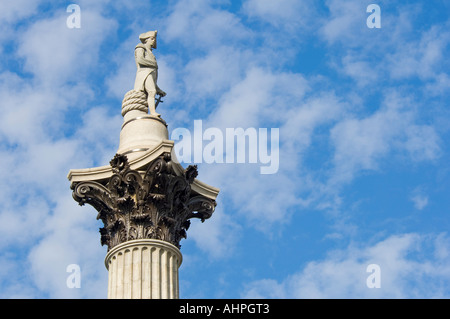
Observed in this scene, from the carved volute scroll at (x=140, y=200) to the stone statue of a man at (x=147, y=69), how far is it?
4101mm

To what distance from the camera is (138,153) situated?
29000 millimetres

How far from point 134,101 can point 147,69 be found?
1.73 m

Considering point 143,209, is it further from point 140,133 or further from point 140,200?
point 140,133

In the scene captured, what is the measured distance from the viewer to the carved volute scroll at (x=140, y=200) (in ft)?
91.5

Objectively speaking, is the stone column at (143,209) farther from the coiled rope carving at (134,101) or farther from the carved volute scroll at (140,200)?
the coiled rope carving at (134,101)

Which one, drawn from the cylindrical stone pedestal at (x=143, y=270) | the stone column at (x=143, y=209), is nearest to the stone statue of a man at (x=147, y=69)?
the stone column at (x=143, y=209)

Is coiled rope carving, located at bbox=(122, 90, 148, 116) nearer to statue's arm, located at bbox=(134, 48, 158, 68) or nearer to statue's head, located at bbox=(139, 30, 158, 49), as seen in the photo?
statue's arm, located at bbox=(134, 48, 158, 68)

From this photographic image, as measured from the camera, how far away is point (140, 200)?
28.0 m
